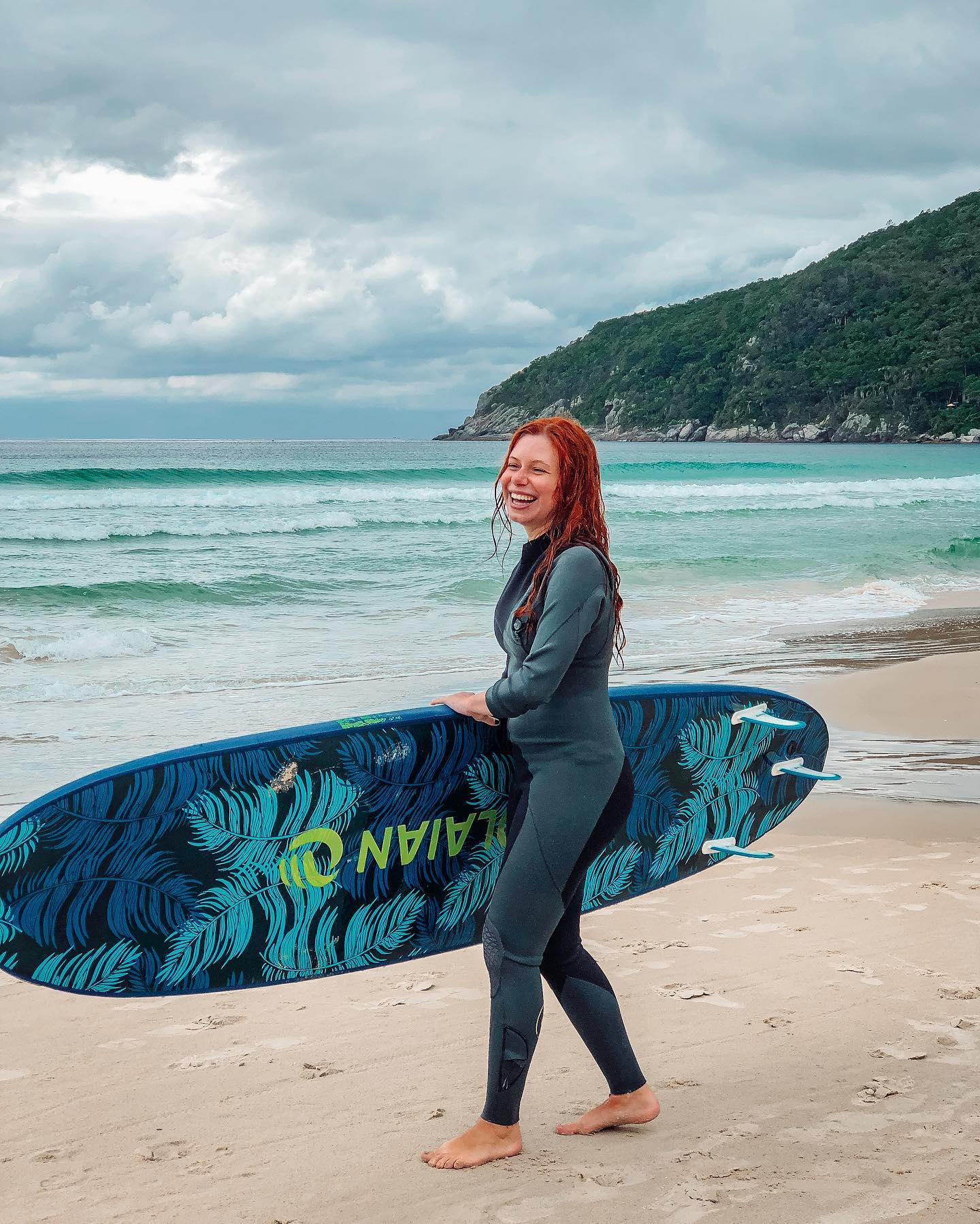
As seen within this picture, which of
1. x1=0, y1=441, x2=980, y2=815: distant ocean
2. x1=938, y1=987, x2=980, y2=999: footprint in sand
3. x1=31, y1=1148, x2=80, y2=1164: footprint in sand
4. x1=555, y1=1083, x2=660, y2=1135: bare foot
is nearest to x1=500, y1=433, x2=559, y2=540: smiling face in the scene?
x1=555, y1=1083, x2=660, y2=1135: bare foot

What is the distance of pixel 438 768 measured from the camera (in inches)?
87.0

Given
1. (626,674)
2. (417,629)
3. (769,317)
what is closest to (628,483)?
(417,629)

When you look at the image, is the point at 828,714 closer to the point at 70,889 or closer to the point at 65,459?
the point at 70,889

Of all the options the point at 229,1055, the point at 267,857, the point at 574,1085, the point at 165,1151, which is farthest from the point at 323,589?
the point at 165,1151

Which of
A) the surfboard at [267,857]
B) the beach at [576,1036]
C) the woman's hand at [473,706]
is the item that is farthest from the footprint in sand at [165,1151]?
the woman's hand at [473,706]

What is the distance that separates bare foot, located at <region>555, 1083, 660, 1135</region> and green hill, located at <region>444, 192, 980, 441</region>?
6105 centimetres

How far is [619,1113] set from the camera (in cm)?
193

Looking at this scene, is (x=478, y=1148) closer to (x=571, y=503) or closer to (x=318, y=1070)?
(x=318, y=1070)

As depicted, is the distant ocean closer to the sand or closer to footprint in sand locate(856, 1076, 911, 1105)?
the sand

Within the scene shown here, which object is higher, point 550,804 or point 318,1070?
point 550,804

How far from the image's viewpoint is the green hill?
5741 centimetres

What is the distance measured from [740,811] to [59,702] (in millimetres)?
4496

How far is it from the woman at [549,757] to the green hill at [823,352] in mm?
61045

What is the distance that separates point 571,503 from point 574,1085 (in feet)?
4.04
